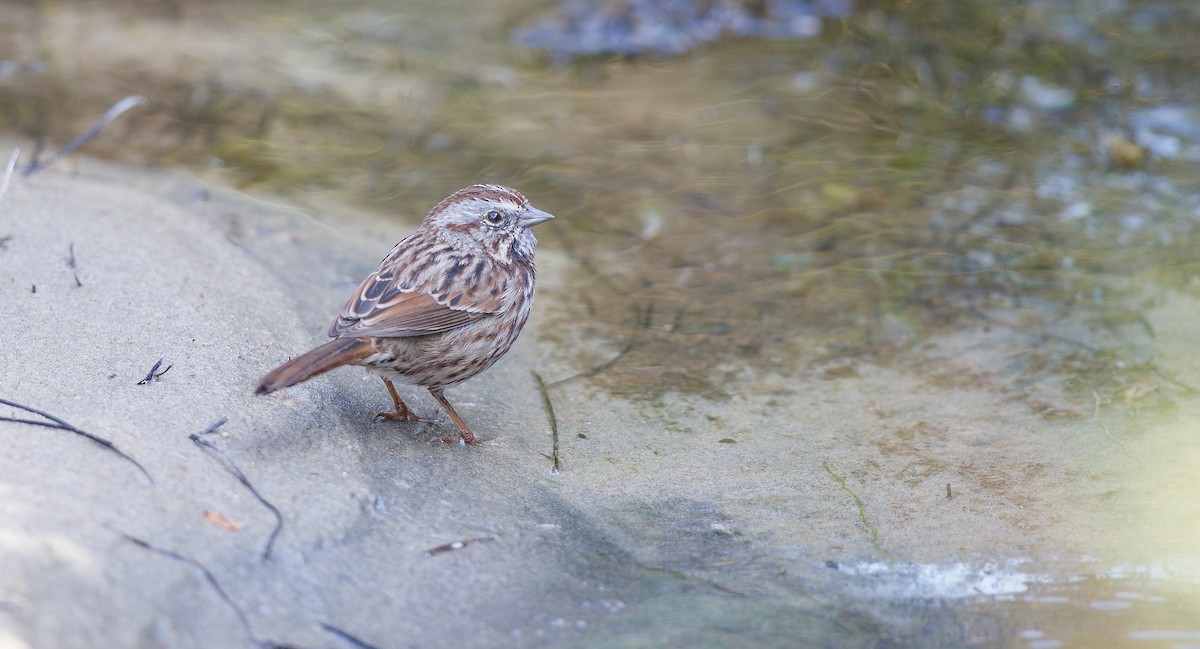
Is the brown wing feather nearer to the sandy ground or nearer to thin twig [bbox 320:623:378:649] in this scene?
the sandy ground

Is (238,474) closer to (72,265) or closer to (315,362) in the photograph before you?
(315,362)

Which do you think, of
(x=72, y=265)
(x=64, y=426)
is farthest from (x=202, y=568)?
(x=72, y=265)

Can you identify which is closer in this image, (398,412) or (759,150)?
(398,412)

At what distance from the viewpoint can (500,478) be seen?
4.17 meters

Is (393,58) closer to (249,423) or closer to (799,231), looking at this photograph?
(799,231)

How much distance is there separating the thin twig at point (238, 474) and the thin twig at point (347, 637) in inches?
11.7

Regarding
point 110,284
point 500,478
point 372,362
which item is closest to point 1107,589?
point 500,478

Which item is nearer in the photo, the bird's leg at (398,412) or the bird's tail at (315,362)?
the bird's tail at (315,362)

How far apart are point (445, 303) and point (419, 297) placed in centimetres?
11

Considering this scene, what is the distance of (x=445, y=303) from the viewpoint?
14.5 ft

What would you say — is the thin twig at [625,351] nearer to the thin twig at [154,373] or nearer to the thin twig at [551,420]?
the thin twig at [551,420]

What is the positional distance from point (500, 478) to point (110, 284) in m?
1.78

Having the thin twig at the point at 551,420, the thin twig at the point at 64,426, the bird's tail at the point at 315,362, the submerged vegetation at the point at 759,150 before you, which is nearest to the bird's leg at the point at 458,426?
the thin twig at the point at 551,420

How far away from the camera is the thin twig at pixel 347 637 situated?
3.07 metres
